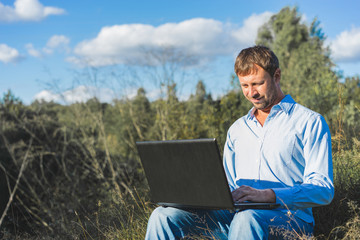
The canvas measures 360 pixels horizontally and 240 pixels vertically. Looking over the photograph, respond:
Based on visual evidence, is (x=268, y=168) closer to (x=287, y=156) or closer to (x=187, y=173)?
(x=287, y=156)

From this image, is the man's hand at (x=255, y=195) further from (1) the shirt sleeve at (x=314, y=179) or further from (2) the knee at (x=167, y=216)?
(2) the knee at (x=167, y=216)

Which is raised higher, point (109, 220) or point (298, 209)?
point (298, 209)

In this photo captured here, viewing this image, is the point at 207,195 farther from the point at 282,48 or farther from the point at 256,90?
the point at 282,48

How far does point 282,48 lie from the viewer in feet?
60.1

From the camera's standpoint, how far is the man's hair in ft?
7.62

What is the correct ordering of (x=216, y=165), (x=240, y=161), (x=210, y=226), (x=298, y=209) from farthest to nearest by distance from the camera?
(x=240, y=161)
(x=210, y=226)
(x=298, y=209)
(x=216, y=165)

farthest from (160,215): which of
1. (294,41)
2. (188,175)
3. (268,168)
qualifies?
(294,41)

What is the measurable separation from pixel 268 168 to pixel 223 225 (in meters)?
0.45

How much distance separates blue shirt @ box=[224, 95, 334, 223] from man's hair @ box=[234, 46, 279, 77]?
24 centimetres

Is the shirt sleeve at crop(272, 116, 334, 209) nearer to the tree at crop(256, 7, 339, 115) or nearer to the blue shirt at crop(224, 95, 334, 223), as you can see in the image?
the blue shirt at crop(224, 95, 334, 223)

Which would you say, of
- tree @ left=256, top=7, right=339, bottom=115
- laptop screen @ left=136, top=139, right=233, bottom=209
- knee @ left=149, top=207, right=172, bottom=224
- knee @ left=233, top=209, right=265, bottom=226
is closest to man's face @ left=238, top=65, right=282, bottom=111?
laptop screen @ left=136, top=139, right=233, bottom=209

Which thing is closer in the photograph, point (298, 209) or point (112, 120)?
point (298, 209)

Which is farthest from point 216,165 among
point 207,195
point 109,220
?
point 109,220

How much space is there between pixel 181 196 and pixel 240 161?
0.56m
